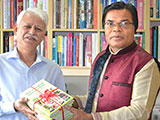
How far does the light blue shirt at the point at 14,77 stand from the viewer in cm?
119

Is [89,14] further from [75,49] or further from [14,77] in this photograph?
[14,77]

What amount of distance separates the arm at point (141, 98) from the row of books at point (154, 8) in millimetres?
1073

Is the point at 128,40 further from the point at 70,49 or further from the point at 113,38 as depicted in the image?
the point at 70,49

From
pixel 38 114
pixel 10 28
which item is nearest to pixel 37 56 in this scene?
pixel 38 114

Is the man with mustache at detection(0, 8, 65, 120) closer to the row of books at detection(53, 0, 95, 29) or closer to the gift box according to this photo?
the gift box

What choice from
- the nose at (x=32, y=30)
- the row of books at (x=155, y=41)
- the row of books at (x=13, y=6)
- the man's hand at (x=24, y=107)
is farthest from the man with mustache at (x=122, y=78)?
the row of books at (x=13, y=6)

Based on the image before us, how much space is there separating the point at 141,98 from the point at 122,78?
16 cm

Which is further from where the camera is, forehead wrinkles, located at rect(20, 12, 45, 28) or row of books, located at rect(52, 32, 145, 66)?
row of books, located at rect(52, 32, 145, 66)

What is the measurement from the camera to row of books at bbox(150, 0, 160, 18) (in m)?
1.92

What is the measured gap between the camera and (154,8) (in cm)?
192

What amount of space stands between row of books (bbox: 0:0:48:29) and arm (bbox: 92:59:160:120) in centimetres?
131

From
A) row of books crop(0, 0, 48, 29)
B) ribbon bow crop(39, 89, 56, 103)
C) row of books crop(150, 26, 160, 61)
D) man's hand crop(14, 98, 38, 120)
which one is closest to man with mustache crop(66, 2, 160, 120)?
ribbon bow crop(39, 89, 56, 103)

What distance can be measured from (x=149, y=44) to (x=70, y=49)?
33.0 inches

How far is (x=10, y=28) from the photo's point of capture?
77.0 inches
